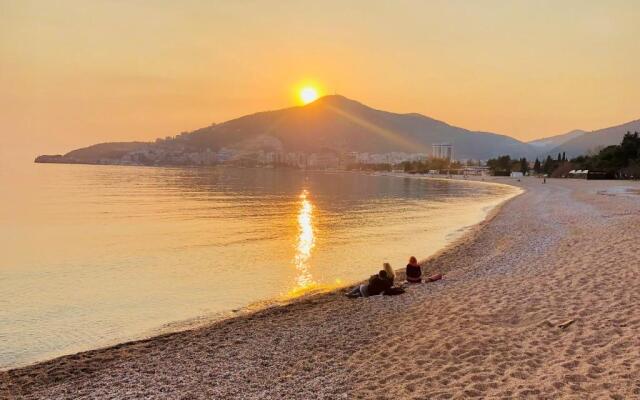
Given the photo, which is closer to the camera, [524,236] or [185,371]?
[185,371]

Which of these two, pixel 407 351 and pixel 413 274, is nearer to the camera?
pixel 407 351

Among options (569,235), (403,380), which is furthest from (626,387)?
(569,235)

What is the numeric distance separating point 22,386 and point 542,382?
26.4 ft

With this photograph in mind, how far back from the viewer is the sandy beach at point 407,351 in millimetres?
6680

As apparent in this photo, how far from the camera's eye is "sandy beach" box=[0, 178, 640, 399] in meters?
6.68

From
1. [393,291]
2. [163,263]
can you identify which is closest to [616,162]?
[163,263]

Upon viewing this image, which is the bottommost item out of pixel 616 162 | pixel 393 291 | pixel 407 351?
pixel 393 291

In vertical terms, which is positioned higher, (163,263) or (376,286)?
(376,286)

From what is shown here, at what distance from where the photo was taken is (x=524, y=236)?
23047mm

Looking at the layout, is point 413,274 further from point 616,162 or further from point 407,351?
point 616,162

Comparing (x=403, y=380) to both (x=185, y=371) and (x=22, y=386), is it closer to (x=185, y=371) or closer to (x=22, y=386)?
(x=185, y=371)

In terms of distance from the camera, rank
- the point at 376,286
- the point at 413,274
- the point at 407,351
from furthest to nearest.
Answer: the point at 413,274, the point at 376,286, the point at 407,351

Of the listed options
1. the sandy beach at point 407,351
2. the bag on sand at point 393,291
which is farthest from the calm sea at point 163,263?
the bag on sand at point 393,291

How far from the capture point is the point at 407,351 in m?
8.22
